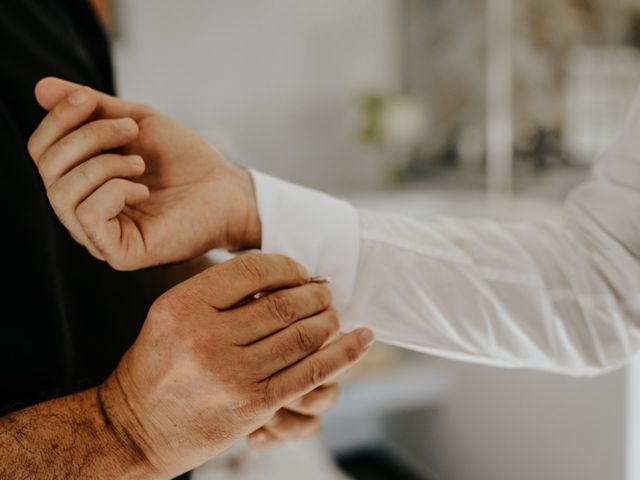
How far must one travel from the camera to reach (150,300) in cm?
91

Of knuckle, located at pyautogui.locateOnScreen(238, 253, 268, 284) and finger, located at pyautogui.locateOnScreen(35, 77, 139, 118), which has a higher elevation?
finger, located at pyautogui.locateOnScreen(35, 77, 139, 118)

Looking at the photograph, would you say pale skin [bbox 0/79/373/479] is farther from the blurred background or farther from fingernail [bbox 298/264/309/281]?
the blurred background

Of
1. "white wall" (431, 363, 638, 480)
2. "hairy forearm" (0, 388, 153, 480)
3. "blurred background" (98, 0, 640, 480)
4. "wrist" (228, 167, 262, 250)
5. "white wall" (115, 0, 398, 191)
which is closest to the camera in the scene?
"hairy forearm" (0, 388, 153, 480)

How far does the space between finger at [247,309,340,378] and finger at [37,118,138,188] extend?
25 cm

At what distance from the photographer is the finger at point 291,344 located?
0.59 m

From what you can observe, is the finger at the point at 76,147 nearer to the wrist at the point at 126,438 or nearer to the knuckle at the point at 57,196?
the knuckle at the point at 57,196

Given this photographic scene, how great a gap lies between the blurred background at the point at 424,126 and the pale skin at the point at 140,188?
1241mm

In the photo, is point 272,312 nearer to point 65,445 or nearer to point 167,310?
point 167,310

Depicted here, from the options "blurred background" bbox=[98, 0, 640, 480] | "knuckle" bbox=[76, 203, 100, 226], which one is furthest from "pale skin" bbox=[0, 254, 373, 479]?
"blurred background" bbox=[98, 0, 640, 480]

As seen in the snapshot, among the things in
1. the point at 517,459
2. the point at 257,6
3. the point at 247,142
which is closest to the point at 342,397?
the point at 517,459

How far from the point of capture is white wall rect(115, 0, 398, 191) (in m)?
2.97

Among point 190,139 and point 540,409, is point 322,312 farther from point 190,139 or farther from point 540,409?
point 540,409

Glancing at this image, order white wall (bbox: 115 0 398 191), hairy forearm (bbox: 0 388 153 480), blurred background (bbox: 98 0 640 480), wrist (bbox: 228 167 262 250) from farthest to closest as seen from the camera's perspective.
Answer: white wall (bbox: 115 0 398 191) < blurred background (bbox: 98 0 640 480) < wrist (bbox: 228 167 262 250) < hairy forearm (bbox: 0 388 153 480)

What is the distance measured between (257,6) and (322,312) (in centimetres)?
273
